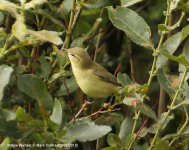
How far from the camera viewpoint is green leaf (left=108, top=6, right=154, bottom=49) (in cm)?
192

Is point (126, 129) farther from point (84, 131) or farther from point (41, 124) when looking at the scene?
point (41, 124)

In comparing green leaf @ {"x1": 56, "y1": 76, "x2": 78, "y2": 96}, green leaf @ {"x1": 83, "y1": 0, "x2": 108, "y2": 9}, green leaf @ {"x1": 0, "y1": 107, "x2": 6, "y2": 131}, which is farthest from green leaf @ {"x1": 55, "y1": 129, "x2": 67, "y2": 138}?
green leaf @ {"x1": 83, "y1": 0, "x2": 108, "y2": 9}

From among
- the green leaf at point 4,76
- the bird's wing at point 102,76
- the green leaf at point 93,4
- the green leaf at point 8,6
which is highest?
the green leaf at point 8,6

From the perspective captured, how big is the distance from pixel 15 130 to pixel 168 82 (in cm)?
92

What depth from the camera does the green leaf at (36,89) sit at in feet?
5.69

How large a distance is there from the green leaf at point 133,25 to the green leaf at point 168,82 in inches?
7.0

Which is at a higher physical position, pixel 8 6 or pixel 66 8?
pixel 8 6

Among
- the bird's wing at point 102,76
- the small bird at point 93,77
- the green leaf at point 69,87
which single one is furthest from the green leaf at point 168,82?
the bird's wing at point 102,76

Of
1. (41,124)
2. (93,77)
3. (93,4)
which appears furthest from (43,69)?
(93,77)

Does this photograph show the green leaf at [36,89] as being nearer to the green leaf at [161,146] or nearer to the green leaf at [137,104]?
the green leaf at [137,104]

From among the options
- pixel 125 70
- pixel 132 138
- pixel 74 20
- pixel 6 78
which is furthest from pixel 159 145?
pixel 125 70

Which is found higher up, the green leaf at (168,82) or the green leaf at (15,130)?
the green leaf at (168,82)

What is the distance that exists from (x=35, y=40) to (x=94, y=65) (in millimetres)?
1706

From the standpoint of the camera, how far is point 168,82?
6.25 ft
